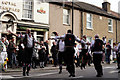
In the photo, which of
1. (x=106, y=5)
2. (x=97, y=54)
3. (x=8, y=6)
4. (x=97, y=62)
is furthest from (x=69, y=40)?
(x=106, y=5)

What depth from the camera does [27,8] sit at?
17891 mm

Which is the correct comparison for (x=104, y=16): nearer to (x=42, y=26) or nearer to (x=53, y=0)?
(x=53, y=0)

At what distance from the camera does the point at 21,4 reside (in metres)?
17.2

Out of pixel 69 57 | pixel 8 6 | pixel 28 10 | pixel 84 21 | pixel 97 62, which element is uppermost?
pixel 8 6

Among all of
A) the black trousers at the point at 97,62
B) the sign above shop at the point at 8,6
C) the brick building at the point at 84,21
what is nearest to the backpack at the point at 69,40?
the black trousers at the point at 97,62

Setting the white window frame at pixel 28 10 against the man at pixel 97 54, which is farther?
the white window frame at pixel 28 10

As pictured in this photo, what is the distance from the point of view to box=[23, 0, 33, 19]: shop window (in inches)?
698

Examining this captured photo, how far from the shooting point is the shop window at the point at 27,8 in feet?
58.1

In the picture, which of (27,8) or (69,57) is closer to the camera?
(69,57)

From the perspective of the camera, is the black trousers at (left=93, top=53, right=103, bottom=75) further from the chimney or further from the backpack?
the chimney

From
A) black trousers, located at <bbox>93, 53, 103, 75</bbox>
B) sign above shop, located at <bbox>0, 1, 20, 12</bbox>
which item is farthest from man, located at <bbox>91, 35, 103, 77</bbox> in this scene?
sign above shop, located at <bbox>0, 1, 20, 12</bbox>

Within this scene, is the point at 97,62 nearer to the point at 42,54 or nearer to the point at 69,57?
the point at 69,57

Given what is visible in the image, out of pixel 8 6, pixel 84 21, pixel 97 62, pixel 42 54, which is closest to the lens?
pixel 97 62

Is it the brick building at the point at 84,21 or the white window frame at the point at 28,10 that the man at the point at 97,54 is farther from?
the brick building at the point at 84,21
